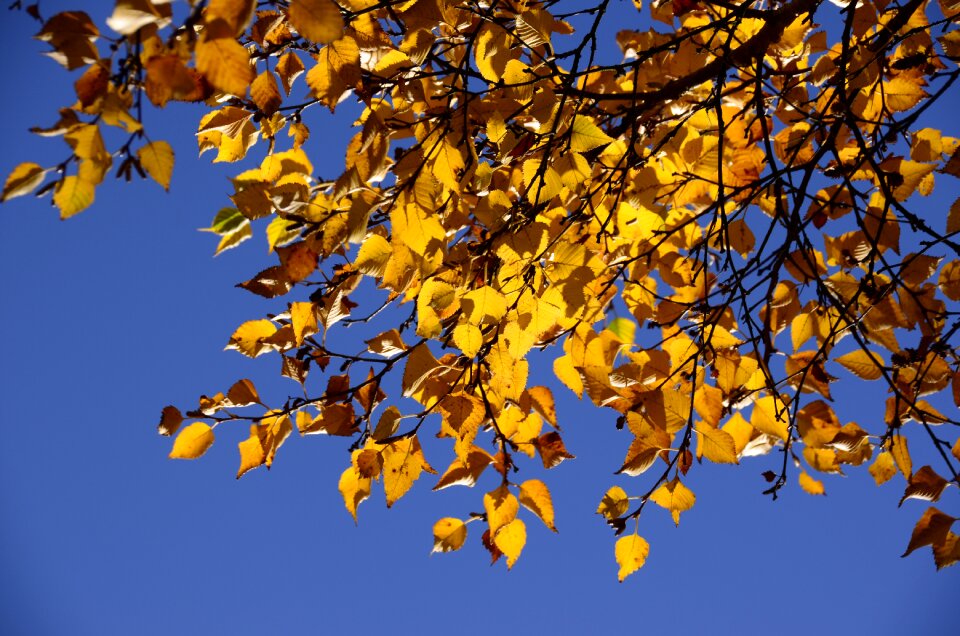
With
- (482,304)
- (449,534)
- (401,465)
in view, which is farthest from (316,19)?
(449,534)

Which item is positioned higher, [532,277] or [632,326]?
[532,277]

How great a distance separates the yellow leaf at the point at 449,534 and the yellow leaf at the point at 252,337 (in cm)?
70

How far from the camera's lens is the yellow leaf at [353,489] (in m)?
1.82

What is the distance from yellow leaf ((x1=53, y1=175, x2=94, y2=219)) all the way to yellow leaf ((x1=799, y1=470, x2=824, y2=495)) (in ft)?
7.11

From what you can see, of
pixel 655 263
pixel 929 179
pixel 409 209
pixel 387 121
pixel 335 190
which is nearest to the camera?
pixel 335 190

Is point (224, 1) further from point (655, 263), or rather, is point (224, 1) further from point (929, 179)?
point (929, 179)

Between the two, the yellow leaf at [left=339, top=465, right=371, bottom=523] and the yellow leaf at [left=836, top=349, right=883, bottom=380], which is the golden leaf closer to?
the yellow leaf at [left=339, top=465, right=371, bottom=523]

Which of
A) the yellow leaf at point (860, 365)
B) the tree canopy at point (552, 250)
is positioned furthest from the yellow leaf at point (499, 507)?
the yellow leaf at point (860, 365)

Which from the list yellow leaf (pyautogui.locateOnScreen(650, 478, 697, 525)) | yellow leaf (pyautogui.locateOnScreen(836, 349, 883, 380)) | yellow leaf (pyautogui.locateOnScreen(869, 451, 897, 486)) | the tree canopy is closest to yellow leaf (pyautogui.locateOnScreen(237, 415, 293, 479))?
the tree canopy

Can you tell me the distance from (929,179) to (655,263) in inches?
33.6

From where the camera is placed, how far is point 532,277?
5.94 ft

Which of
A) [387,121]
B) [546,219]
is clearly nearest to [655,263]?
[546,219]

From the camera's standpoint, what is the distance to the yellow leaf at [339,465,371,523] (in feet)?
5.96

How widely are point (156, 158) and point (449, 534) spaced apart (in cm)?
128
